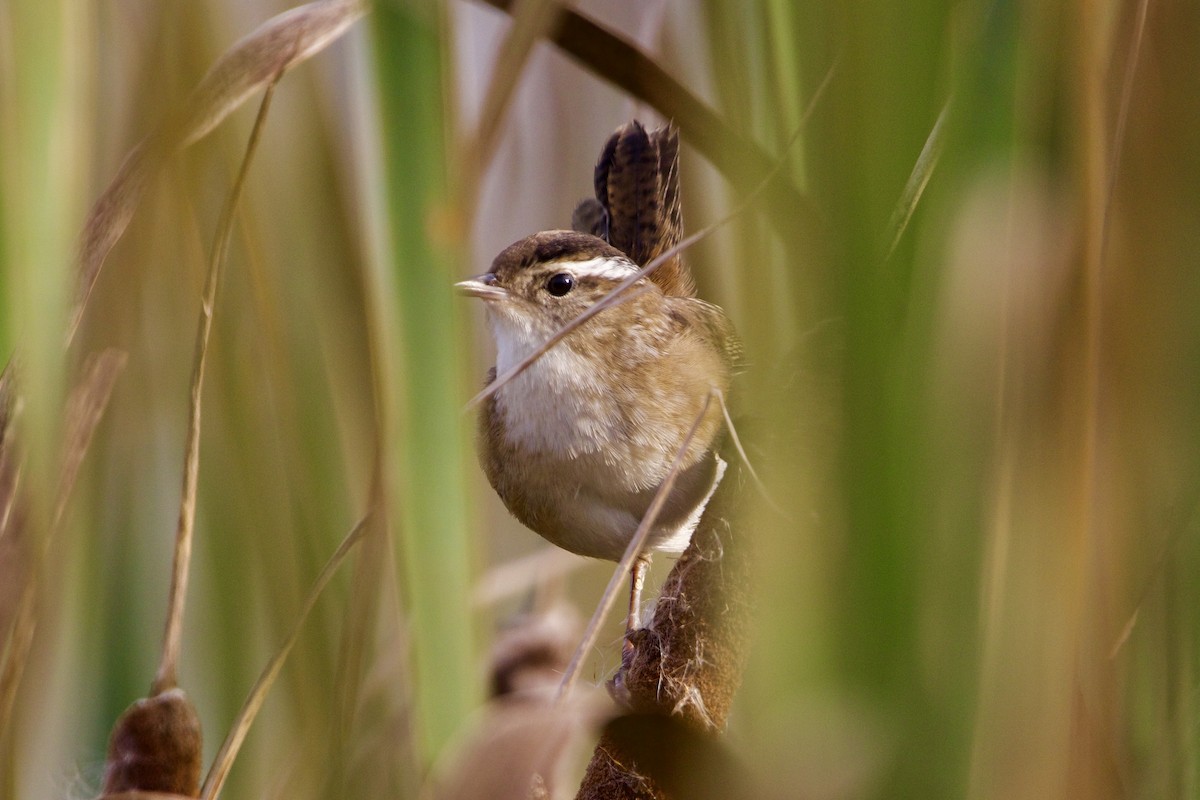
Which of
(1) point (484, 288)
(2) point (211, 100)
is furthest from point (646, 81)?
(1) point (484, 288)

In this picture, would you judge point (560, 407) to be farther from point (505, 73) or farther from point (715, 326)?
point (505, 73)

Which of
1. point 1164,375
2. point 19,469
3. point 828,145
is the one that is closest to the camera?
point 828,145

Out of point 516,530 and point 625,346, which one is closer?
point 625,346

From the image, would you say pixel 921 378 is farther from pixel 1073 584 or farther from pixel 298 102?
pixel 298 102

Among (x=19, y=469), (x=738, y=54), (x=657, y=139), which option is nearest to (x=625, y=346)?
(x=657, y=139)

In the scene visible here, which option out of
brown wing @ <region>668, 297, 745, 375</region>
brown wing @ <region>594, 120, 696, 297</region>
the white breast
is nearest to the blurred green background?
the white breast

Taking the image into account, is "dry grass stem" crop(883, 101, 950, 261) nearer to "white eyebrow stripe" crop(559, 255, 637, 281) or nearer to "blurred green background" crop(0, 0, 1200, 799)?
"blurred green background" crop(0, 0, 1200, 799)
